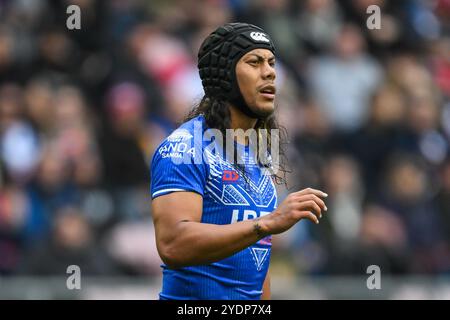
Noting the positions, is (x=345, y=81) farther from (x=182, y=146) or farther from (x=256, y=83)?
(x=182, y=146)

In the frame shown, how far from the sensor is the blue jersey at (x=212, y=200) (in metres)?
5.52

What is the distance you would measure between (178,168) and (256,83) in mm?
683

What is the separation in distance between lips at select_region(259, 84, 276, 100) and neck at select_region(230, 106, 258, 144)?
0.60ft

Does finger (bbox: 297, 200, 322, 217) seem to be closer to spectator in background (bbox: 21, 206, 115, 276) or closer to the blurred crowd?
the blurred crowd

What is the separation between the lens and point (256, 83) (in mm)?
5773

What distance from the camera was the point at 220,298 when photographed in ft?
18.6

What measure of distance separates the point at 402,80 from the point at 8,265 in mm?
5125

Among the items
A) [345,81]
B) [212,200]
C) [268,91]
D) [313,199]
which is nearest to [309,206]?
[313,199]

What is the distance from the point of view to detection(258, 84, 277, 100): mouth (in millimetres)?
5777

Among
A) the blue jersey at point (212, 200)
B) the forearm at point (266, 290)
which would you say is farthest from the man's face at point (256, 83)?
the forearm at point (266, 290)

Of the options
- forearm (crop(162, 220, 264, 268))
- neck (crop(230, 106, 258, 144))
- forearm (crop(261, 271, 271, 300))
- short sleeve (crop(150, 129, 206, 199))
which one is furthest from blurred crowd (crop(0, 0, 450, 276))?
forearm (crop(162, 220, 264, 268))

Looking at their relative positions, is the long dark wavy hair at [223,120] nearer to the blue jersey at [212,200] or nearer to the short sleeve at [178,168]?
the blue jersey at [212,200]

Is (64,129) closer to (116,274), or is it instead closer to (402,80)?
(116,274)
